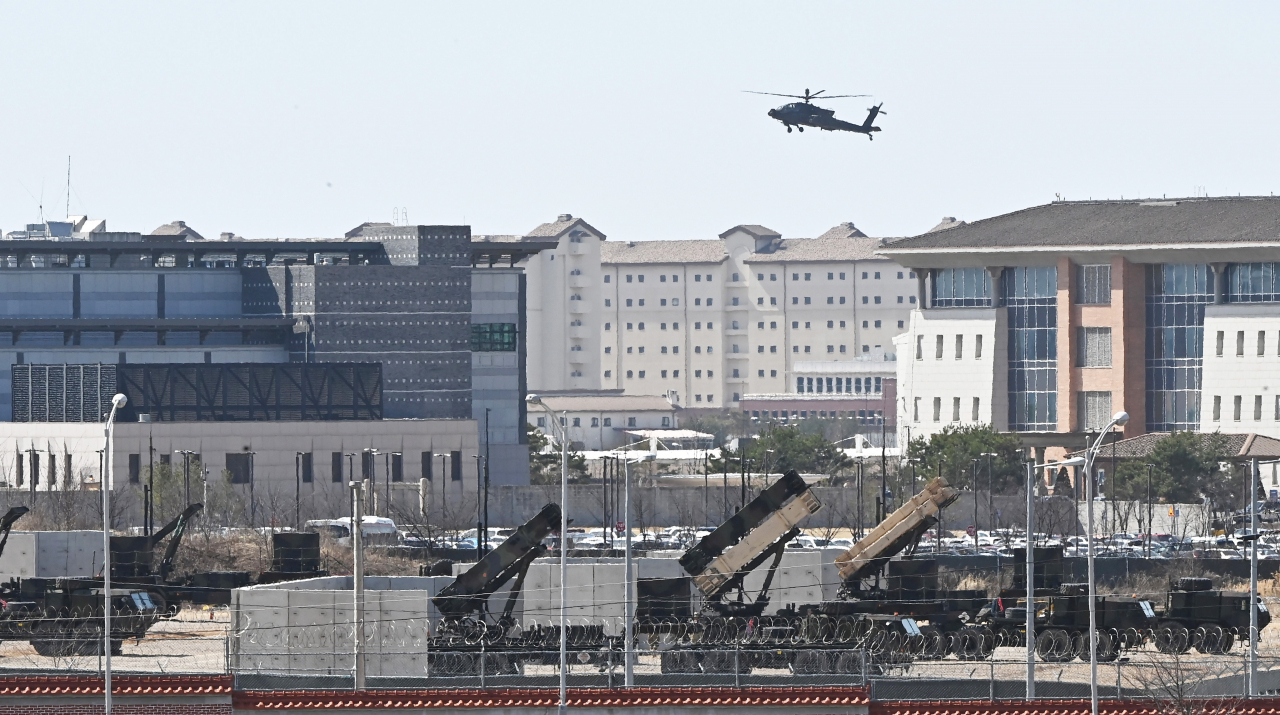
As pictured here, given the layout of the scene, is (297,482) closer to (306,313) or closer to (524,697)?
(306,313)

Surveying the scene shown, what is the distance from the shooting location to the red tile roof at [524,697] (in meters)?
47.8

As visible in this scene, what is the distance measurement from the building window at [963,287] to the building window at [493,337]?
88.1ft

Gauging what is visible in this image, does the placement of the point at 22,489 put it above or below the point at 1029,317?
below

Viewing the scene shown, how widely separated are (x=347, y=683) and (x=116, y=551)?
34161mm

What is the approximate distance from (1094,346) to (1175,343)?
4643mm

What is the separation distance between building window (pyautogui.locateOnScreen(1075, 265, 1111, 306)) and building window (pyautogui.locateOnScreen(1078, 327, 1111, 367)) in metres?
1.63

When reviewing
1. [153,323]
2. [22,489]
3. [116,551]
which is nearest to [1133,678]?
[116,551]

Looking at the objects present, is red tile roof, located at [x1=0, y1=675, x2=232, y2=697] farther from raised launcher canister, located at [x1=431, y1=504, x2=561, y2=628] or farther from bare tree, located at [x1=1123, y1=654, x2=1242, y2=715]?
Result: bare tree, located at [x1=1123, y1=654, x2=1242, y2=715]

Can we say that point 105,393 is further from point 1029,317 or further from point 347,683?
point 347,683

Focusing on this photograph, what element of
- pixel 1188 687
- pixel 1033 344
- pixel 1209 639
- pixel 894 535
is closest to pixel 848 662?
pixel 1188 687

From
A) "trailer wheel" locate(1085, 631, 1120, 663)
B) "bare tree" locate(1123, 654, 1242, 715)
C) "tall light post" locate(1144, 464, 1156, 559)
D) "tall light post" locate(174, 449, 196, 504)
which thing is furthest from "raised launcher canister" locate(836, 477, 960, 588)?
"tall light post" locate(174, 449, 196, 504)

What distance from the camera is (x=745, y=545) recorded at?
2549 inches

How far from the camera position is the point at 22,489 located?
136m

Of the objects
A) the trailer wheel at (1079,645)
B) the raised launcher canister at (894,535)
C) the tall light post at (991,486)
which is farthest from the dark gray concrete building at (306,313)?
the trailer wheel at (1079,645)
